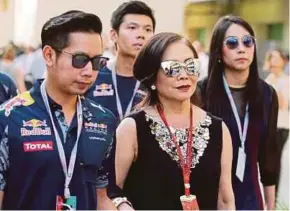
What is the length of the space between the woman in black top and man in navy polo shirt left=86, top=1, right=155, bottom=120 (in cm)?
110

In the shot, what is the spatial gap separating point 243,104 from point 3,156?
6.19 feet

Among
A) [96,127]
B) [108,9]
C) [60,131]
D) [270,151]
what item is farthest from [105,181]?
[108,9]

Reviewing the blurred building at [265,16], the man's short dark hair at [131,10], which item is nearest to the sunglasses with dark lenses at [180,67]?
the man's short dark hair at [131,10]

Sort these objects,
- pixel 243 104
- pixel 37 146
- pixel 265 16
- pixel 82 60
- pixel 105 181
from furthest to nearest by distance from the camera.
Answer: pixel 265 16
pixel 243 104
pixel 105 181
pixel 82 60
pixel 37 146

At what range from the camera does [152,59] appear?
3.46 meters

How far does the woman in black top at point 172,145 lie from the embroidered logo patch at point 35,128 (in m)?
0.60

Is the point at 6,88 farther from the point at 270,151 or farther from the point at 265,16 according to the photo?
the point at 265,16

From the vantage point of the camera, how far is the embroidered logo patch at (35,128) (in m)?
2.77

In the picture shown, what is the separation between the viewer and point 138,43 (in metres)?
4.89

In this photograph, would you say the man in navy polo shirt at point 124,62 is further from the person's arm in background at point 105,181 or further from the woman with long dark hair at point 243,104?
the person's arm in background at point 105,181

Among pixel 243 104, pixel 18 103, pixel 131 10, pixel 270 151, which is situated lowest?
pixel 270 151

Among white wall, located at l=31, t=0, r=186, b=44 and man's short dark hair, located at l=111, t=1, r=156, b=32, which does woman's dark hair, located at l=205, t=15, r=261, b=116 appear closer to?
white wall, located at l=31, t=0, r=186, b=44

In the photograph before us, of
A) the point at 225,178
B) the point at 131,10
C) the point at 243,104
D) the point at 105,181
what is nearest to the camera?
the point at 105,181

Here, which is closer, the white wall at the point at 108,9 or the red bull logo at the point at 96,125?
the red bull logo at the point at 96,125
